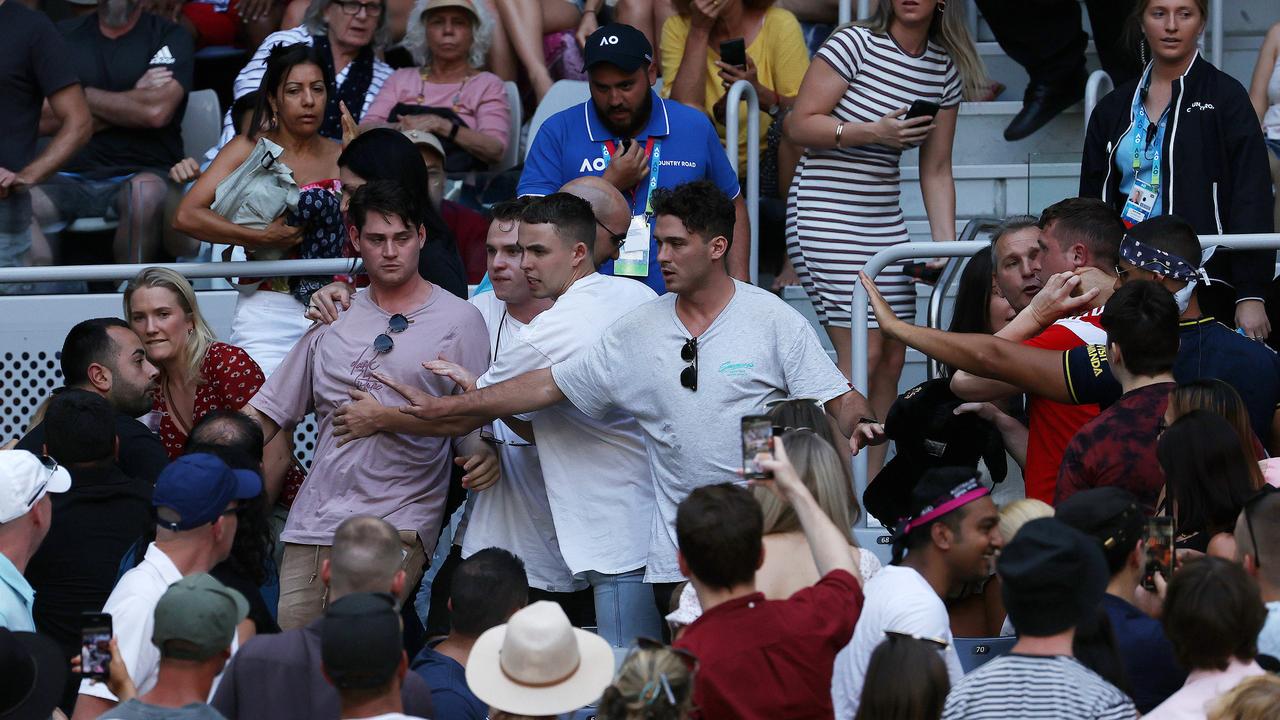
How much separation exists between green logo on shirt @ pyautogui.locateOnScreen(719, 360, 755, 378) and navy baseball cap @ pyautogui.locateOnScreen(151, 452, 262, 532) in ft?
5.30

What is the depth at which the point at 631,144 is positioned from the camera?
6.72m

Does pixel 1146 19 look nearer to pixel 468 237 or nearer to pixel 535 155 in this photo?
pixel 535 155

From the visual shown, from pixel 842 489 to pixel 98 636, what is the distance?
76.4 inches

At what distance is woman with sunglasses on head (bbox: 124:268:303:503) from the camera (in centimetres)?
650

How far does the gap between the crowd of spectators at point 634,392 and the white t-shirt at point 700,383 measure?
13 millimetres

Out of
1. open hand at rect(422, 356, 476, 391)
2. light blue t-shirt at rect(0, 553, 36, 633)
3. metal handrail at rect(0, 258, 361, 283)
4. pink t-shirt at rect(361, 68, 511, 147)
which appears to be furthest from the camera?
pink t-shirt at rect(361, 68, 511, 147)

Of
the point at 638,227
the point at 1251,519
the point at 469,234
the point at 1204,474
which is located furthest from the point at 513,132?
the point at 1251,519

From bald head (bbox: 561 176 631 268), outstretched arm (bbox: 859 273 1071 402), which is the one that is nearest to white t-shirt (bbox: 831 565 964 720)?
outstretched arm (bbox: 859 273 1071 402)

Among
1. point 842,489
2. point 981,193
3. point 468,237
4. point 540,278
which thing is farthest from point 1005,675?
point 981,193

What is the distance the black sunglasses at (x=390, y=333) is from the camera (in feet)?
19.9

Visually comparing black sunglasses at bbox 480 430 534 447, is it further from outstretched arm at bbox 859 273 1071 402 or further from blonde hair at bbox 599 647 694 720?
blonde hair at bbox 599 647 694 720

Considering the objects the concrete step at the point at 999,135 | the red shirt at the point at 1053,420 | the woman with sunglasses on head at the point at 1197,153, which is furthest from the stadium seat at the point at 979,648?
the concrete step at the point at 999,135

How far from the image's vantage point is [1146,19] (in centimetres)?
670

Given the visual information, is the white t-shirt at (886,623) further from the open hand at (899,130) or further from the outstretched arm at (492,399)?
the open hand at (899,130)
